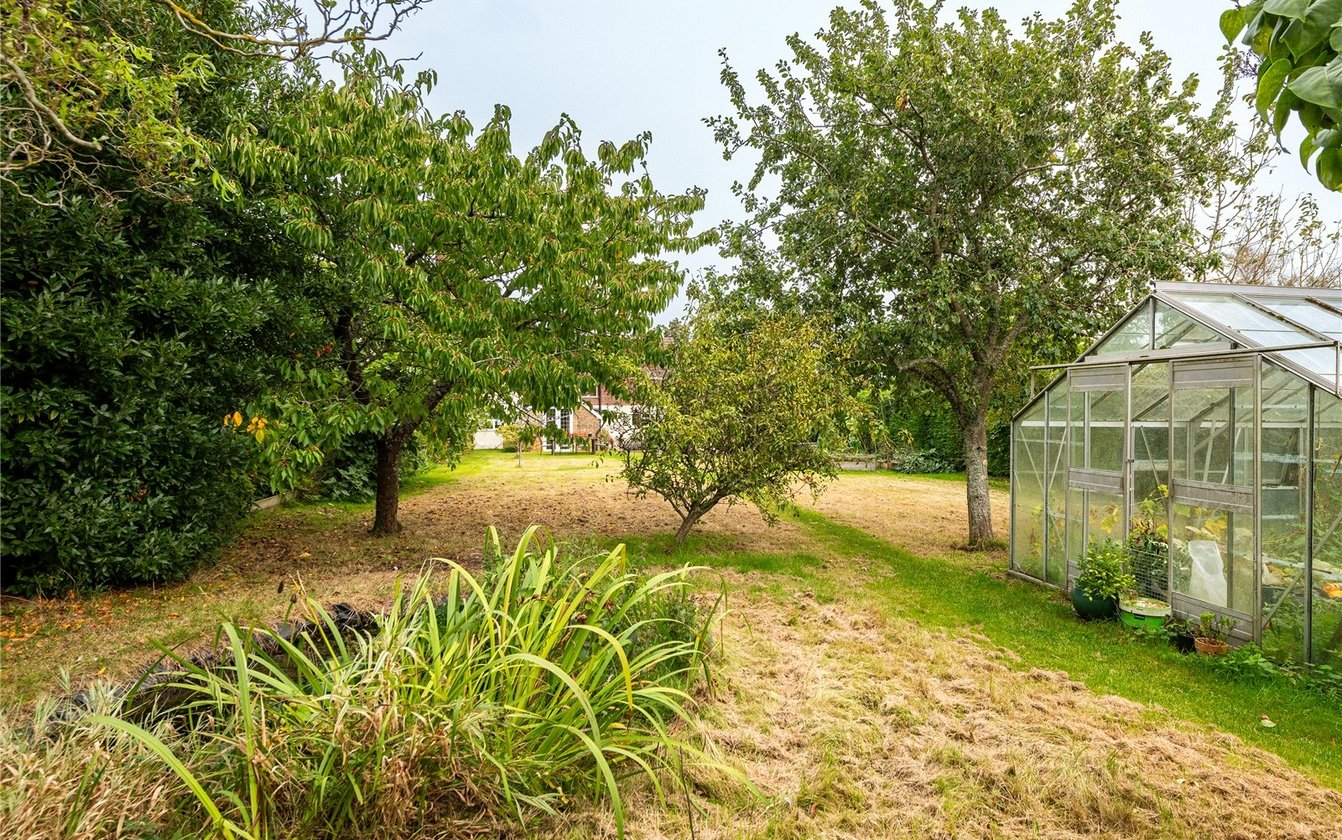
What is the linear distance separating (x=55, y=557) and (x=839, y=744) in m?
6.72

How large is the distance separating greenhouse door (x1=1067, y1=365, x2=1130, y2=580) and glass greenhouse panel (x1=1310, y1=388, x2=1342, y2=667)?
1.76 meters

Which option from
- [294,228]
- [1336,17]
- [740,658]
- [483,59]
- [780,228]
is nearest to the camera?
[1336,17]

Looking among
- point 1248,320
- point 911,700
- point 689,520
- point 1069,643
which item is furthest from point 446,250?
point 1248,320

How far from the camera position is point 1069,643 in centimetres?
600

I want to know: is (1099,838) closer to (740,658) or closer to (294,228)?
(740,658)

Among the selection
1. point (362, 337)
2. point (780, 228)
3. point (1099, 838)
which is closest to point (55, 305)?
point (362, 337)

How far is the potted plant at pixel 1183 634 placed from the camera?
228 inches

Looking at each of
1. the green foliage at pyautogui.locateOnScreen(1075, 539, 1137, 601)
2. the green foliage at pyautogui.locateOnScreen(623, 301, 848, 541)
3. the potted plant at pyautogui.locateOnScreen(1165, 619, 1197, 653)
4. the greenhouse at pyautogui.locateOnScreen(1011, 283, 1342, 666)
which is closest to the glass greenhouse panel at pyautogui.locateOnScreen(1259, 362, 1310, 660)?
the greenhouse at pyautogui.locateOnScreen(1011, 283, 1342, 666)

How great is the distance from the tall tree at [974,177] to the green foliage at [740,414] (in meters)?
1.51

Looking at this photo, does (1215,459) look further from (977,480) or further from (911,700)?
(977,480)

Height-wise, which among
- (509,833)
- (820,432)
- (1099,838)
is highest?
(820,432)

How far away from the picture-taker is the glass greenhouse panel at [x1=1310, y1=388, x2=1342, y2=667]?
187 inches

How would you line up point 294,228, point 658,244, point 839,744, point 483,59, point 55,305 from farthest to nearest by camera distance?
1. point 658,244
2. point 483,59
3. point 294,228
4. point 55,305
5. point 839,744

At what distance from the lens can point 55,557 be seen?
18.4 feet
